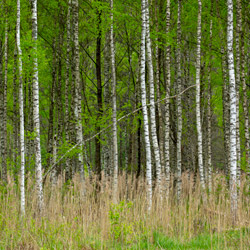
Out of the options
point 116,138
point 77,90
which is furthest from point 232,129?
point 77,90

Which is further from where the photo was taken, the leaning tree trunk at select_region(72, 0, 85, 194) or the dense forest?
the leaning tree trunk at select_region(72, 0, 85, 194)

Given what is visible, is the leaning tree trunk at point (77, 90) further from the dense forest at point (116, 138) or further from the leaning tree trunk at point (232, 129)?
the leaning tree trunk at point (232, 129)

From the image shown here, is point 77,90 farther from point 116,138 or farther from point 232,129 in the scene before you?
point 232,129

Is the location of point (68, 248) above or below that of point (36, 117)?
below

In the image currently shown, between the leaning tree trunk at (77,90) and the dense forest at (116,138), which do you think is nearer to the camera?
the dense forest at (116,138)

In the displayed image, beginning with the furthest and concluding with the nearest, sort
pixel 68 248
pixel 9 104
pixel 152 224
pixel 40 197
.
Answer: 1. pixel 9 104
2. pixel 40 197
3. pixel 152 224
4. pixel 68 248

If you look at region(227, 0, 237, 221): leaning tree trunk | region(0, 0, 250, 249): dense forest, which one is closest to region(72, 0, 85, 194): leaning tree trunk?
region(0, 0, 250, 249): dense forest

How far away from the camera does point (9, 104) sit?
16.7 meters

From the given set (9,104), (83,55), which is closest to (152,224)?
(83,55)

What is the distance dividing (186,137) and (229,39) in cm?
755

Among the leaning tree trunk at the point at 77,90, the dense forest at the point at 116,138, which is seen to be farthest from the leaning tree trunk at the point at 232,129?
the leaning tree trunk at the point at 77,90

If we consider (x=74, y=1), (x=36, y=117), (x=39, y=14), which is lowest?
(x=36, y=117)

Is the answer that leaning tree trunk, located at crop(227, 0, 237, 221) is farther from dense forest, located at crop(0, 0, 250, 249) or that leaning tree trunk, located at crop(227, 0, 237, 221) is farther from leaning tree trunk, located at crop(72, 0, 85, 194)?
leaning tree trunk, located at crop(72, 0, 85, 194)

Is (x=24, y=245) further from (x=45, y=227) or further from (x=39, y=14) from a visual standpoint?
(x=39, y=14)
